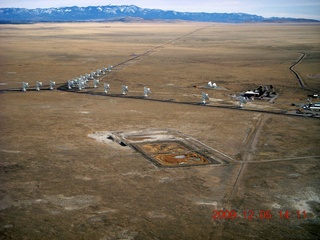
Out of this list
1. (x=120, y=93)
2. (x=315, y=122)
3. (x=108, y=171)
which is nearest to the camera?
(x=108, y=171)

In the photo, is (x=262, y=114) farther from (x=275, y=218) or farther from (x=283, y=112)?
(x=275, y=218)

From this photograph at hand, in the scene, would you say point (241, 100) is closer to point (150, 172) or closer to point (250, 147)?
point (250, 147)

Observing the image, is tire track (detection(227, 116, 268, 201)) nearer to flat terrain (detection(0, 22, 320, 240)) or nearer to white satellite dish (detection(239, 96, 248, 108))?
flat terrain (detection(0, 22, 320, 240))

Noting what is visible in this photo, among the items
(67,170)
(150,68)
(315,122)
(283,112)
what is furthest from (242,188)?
(150,68)
